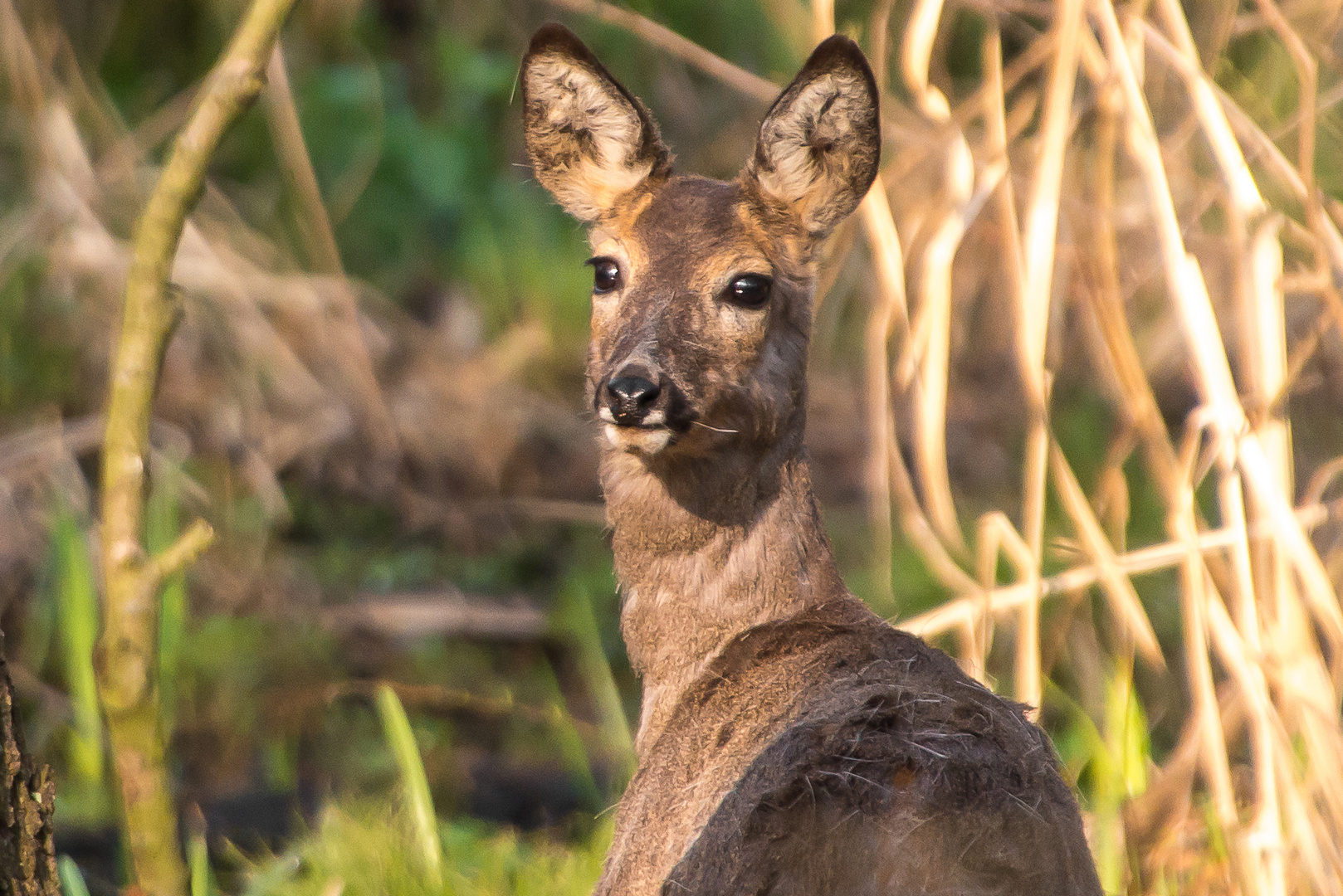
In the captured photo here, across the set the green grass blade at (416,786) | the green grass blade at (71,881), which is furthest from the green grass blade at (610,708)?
the green grass blade at (71,881)

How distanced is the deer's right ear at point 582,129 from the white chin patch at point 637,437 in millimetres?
801

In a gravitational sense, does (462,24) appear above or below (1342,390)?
above

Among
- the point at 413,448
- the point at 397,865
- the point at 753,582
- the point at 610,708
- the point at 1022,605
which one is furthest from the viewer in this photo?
the point at 413,448

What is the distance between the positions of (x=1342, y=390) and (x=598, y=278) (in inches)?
229

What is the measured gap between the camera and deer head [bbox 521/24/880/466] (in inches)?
114

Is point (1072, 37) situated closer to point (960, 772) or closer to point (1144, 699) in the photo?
point (960, 772)

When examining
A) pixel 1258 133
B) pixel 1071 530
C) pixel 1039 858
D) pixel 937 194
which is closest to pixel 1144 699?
pixel 1071 530

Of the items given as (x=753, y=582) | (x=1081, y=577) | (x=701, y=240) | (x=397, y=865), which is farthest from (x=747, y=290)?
(x=397, y=865)

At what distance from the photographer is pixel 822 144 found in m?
3.24

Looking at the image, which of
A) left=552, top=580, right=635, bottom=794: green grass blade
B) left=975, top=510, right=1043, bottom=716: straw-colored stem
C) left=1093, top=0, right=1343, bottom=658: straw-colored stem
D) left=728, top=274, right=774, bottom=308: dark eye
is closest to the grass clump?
left=552, top=580, right=635, bottom=794: green grass blade

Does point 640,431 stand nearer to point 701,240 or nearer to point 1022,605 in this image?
point 701,240

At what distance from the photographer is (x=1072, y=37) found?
356cm

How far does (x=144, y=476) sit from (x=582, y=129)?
4.11ft

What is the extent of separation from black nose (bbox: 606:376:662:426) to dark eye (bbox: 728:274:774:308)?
15.5 inches
